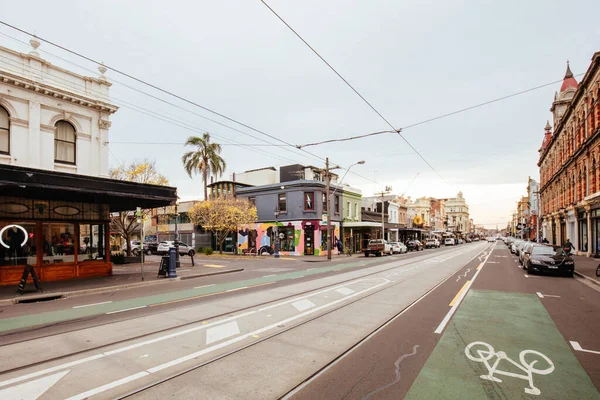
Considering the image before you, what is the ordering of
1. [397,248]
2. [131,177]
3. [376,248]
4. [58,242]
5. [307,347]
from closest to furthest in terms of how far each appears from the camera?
[307,347], [58,242], [131,177], [376,248], [397,248]

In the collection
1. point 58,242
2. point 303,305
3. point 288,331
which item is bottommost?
point 303,305

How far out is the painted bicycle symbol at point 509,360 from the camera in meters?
4.94

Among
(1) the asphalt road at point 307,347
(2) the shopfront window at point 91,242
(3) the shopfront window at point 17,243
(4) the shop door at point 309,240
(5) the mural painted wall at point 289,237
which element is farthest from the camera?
(4) the shop door at point 309,240

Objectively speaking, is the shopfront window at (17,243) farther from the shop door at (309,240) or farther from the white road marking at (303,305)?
the shop door at (309,240)

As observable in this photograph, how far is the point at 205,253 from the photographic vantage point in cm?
3781

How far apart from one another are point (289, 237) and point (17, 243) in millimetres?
25881

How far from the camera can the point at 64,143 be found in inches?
689

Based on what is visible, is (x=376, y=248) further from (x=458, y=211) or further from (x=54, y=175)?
(x=458, y=211)

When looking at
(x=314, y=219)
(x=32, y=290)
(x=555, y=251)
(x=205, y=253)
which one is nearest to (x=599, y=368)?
(x=555, y=251)

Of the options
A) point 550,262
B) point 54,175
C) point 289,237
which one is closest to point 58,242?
point 54,175

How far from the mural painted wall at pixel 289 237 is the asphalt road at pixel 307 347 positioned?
2539cm

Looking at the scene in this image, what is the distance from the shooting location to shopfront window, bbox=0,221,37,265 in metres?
14.8

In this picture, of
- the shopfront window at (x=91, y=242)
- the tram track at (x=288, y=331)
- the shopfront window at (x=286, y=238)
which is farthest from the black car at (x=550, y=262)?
the shopfront window at (x=286, y=238)

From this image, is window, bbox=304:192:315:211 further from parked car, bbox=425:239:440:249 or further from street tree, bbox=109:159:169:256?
parked car, bbox=425:239:440:249
